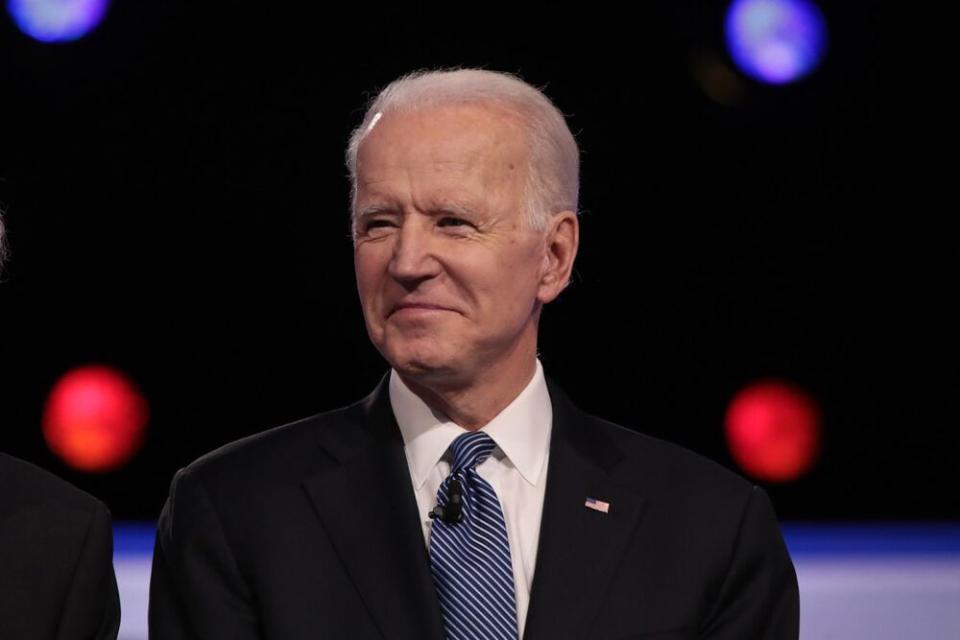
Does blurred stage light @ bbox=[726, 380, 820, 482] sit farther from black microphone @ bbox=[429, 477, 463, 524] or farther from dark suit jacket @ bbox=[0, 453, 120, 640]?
dark suit jacket @ bbox=[0, 453, 120, 640]

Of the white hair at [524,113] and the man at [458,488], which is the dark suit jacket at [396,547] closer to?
the man at [458,488]

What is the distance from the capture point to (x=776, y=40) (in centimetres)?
427

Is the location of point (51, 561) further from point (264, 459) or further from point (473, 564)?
point (473, 564)

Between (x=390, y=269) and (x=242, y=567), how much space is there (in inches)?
19.8

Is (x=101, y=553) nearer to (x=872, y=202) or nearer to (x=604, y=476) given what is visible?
(x=604, y=476)

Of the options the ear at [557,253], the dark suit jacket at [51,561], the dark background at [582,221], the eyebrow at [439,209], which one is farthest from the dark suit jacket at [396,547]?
the dark background at [582,221]

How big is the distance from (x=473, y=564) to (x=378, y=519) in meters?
0.17

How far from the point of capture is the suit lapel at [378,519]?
2340mm

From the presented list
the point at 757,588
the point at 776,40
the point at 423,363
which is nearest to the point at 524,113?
the point at 423,363

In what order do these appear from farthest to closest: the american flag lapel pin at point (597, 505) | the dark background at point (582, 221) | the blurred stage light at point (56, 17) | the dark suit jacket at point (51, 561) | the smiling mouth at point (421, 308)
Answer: the dark background at point (582, 221)
the blurred stage light at point (56, 17)
the american flag lapel pin at point (597, 505)
the smiling mouth at point (421, 308)
the dark suit jacket at point (51, 561)

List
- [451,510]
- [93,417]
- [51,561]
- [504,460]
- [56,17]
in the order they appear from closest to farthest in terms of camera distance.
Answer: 1. [51,561]
2. [451,510]
3. [504,460]
4. [56,17]
5. [93,417]

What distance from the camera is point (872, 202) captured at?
4.47m

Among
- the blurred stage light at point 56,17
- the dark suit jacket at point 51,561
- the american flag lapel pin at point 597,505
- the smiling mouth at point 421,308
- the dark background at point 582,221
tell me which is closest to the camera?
the dark suit jacket at point 51,561

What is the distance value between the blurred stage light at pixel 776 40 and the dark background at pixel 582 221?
0.04m
